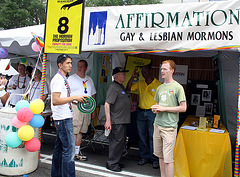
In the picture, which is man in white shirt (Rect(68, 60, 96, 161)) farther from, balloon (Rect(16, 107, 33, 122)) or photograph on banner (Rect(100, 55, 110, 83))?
balloon (Rect(16, 107, 33, 122))

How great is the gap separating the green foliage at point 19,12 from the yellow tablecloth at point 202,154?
13.1 m

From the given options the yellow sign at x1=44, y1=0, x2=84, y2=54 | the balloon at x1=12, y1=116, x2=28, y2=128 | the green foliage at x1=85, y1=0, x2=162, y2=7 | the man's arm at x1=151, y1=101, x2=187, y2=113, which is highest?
the green foliage at x1=85, y1=0, x2=162, y2=7

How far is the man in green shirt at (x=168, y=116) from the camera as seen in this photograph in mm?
2793

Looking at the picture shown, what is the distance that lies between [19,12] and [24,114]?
12337 millimetres

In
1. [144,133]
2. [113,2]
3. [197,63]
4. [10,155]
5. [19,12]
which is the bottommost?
[10,155]

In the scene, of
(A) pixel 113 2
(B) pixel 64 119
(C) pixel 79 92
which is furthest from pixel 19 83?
(A) pixel 113 2

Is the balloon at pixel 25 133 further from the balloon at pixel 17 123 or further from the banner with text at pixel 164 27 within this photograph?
the banner with text at pixel 164 27

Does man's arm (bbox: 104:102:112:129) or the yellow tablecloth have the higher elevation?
man's arm (bbox: 104:102:112:129)

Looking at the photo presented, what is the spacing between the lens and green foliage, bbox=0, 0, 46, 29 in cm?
1291

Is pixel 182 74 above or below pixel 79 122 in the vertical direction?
above

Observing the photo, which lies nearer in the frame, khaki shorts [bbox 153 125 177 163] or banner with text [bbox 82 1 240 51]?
khaki shorts [bbox 153 125 177 163]

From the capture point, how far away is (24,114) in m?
2.92

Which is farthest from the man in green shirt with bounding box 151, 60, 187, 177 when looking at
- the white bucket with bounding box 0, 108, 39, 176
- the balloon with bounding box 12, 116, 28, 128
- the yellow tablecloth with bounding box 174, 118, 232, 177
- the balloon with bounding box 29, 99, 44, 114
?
the white bucket with bounding box 0, 108, 39, 176

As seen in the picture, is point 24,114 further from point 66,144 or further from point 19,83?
point 19,83
